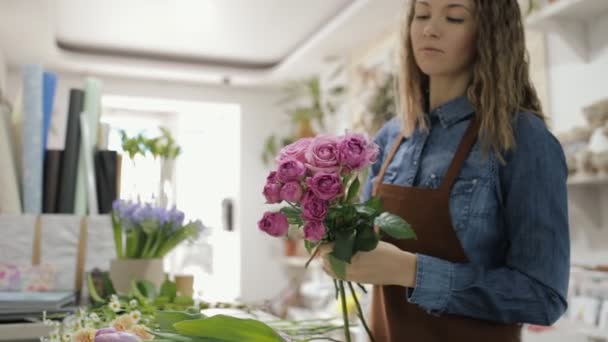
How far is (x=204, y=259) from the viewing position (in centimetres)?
172

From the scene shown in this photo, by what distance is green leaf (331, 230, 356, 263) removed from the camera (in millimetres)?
761

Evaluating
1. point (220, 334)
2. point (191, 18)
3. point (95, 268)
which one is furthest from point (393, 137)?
point (191, 18)

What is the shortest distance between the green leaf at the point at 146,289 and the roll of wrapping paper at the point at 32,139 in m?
0.54

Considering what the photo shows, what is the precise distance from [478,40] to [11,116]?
4.70 feet

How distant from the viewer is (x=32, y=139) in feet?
5.20

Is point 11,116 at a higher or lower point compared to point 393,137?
higher

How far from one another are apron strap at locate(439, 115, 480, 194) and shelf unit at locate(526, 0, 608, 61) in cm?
156

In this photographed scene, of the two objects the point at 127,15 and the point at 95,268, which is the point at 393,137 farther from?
the point at 127,15

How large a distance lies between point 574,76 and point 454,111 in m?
1.81

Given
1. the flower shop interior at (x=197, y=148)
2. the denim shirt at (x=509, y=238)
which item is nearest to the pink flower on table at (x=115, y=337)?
the flower shop interior at (x=197, y=148)

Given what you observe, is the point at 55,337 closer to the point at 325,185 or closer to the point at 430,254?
the point at 325,185

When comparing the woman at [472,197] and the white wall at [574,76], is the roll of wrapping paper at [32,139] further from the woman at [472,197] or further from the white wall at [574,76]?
the white wall at [574,76]

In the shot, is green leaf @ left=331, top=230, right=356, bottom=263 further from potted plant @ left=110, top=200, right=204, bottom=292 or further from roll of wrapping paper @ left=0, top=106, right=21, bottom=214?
roll of wrapping paper @ left=0, top=106, right=21, bottom=214

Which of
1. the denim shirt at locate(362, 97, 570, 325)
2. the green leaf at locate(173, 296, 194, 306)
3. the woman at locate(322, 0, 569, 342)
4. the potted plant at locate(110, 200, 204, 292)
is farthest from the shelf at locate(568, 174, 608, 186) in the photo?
the green leaf at locate(173, 296, 194, 306)
